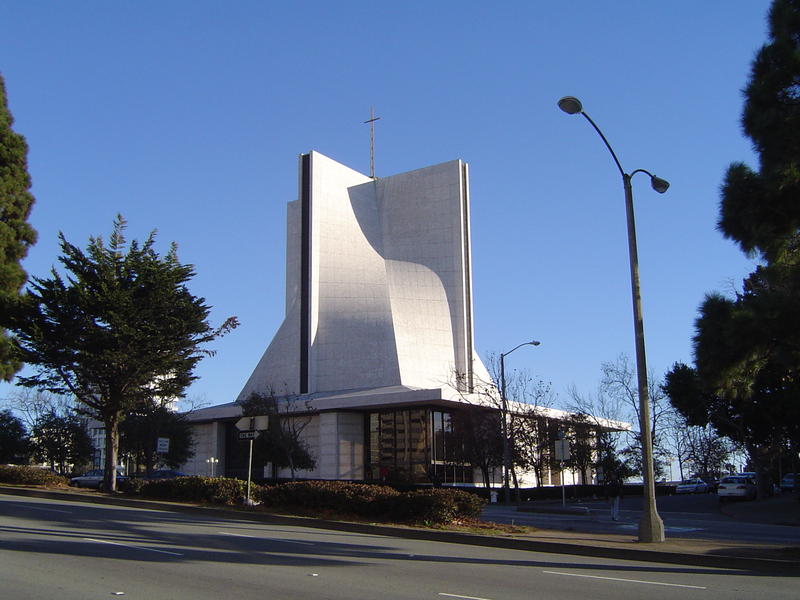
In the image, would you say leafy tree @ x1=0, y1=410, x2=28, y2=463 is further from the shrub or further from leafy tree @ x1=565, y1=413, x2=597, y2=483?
the shrub

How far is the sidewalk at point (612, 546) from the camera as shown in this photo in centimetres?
1285

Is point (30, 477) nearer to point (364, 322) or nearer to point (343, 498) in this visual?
point (343, 498)

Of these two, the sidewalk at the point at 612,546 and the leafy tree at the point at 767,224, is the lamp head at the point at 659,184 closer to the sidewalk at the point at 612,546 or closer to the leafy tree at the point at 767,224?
the leafy tree at the point at 767,224

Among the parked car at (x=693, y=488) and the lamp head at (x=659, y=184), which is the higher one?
the lamp head at (x=659, y=184)

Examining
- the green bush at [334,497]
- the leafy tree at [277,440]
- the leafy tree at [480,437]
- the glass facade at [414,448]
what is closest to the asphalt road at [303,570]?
the green bush at [334,497]

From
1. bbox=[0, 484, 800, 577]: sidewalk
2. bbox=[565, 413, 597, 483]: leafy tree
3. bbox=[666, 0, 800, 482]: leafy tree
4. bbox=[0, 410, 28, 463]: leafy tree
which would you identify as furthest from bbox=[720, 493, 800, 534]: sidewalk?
bbox=[0, 410, 28, 463]: leafy tree

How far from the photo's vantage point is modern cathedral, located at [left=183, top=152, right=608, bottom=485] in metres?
50.8

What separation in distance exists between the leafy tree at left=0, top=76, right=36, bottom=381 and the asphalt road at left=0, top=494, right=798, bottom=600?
17469mm

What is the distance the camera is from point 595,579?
1086cm

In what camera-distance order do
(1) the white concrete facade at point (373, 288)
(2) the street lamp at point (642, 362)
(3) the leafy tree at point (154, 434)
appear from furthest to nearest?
(1) the white concrete facade at point (373, 288), (3) the leafy tree at point (154, 434), (2) the street lamp at point (642, 362)

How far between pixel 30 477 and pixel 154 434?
22.7m

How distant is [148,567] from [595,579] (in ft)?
21.6

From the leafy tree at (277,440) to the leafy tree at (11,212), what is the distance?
543 inches

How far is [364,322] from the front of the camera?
185 feet
